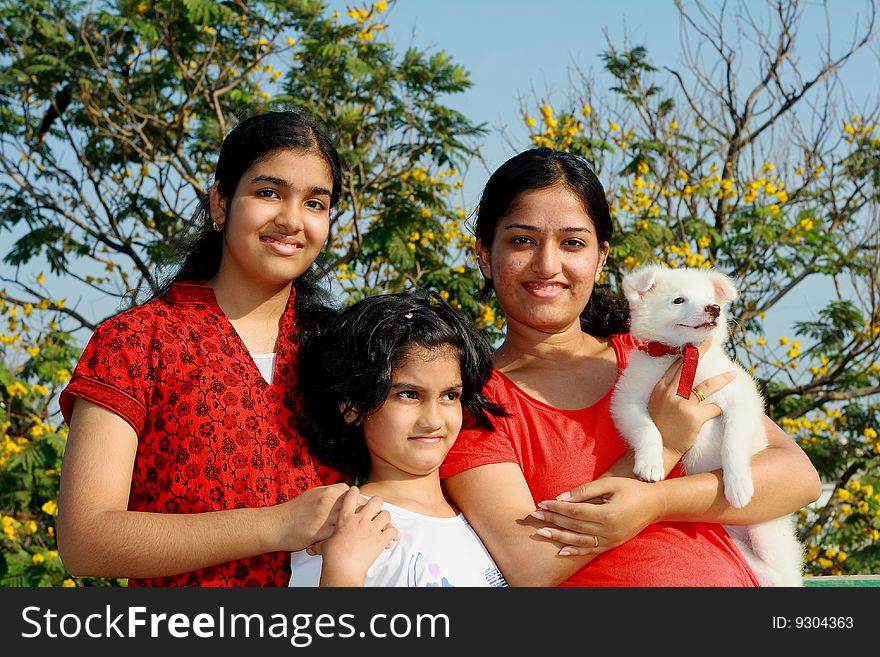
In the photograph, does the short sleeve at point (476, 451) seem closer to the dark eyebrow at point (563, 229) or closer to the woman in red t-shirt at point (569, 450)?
the woman in red t-shirt at point (569, 450)

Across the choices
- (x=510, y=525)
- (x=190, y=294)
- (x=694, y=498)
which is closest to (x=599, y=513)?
(x=510, y=525)

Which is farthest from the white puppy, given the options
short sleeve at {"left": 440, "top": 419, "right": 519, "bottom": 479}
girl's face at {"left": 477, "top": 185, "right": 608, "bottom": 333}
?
short sleeve at {"left": 440, "top": 419, "right": 519, "bottom": 479}

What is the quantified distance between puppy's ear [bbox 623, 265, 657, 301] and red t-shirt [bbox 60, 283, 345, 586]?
1051 millimetres

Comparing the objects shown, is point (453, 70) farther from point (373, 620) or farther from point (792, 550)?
point (373, 620)

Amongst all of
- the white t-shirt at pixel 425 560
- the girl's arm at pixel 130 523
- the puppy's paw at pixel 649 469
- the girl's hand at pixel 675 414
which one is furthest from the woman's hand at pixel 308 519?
the girl's hand at pixel 675 414

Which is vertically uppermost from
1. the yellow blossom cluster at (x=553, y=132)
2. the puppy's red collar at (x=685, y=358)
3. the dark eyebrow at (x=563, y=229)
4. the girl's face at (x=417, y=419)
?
the yellow blossom cluster at (x=553, y=132)

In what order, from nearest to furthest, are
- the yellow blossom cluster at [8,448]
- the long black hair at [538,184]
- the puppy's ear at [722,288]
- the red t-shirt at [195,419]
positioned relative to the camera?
the red t-shirt at [195,419] → the long black hair at [538,184] → the puppy's ear at [722,288] → the yellow blossom cluster at [8,448]

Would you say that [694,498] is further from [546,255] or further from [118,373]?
[118,373]

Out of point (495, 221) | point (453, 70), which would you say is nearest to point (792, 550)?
point (495, 221)

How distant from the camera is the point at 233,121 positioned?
688 cm

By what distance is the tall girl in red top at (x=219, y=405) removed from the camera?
1988 millimetres

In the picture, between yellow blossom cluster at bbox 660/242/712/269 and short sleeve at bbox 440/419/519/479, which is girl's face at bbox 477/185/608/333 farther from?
yellow blossom cluster at bbox 660/242/712/269

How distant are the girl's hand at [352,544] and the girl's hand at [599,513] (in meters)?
0.40

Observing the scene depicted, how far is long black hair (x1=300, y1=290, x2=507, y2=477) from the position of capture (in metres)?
2.26
